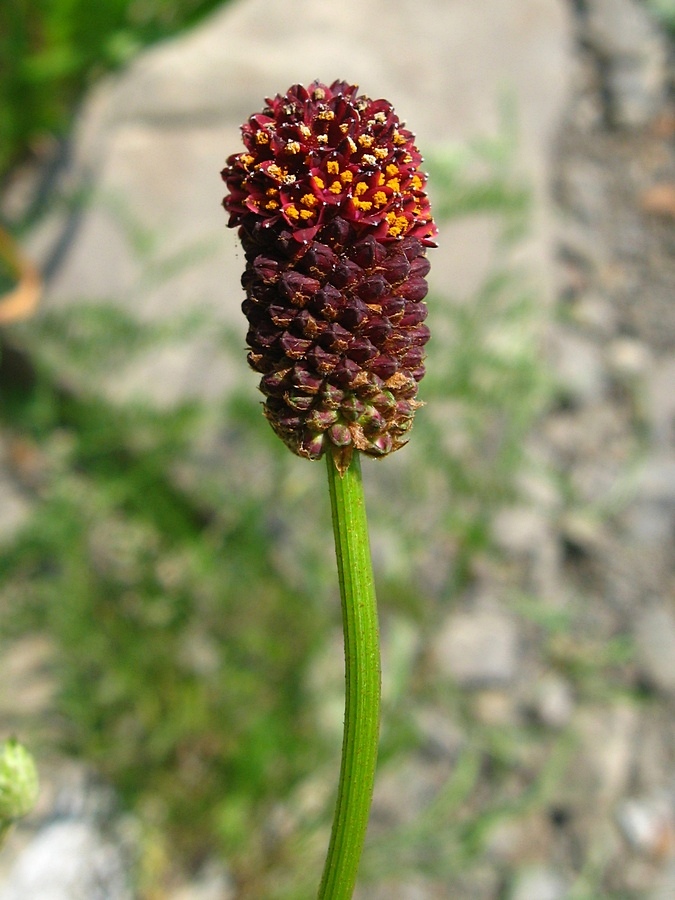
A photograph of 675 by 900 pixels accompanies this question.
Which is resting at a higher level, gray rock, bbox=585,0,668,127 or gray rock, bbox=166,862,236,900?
gray rock, bbox=585,0,668,127

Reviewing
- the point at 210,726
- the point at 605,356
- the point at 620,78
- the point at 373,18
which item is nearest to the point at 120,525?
the point at 210,726

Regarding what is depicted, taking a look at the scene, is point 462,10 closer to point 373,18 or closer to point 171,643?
point 373,18

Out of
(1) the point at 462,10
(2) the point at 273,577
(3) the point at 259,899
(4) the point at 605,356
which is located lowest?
(3) the point at 259,899

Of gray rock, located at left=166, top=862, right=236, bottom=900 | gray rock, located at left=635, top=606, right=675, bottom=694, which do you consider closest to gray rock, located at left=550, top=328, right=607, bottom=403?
gray rock, located at left=635, top=606, right=675, bottom=694

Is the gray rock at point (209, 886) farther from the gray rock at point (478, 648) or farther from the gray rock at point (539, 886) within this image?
the gray rock at point (478, 648)

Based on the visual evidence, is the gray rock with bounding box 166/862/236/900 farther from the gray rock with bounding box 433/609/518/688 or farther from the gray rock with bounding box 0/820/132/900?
the gray rock with bounding box 433/609/518/688

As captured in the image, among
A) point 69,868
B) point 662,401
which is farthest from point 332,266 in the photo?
point 662,401
